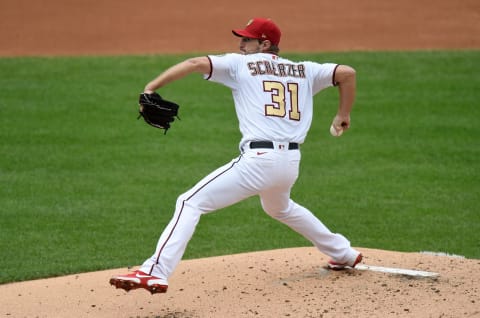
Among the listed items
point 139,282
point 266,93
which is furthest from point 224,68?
point 139,282

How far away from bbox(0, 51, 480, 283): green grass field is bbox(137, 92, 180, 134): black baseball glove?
6.50ft

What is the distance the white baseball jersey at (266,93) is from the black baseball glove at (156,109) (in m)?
0.34

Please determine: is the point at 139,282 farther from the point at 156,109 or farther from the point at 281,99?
the point at 281,99

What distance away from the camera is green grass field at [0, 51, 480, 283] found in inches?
317

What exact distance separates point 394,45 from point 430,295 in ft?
34.5

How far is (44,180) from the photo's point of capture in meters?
9.84

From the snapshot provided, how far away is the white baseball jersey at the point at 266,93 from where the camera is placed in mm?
5723

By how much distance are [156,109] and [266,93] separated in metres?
0.74

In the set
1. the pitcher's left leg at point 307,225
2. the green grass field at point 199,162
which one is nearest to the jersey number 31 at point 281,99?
the pitcher's left leg at point 307,225

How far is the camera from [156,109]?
5574 mm

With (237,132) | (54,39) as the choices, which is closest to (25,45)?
(54,39)

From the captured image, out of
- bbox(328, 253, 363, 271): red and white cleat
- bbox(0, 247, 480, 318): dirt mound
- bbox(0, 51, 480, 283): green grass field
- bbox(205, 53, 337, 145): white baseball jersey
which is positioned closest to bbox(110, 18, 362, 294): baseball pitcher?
bbox(205, 53, 337, 145): white baseball jersey

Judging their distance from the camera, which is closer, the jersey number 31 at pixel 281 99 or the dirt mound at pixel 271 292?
the dirt mound at pixel 271 292

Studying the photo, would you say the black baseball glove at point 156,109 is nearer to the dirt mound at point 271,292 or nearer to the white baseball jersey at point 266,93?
the white baseball jersey at point 266,93
